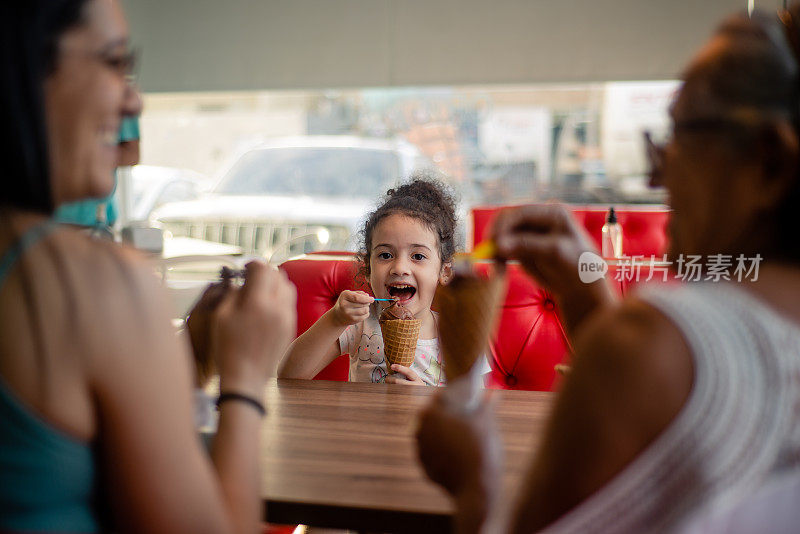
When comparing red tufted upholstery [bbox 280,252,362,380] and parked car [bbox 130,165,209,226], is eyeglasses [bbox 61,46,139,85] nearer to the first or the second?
red tufted upholstery [bbox 280,252,362,380]

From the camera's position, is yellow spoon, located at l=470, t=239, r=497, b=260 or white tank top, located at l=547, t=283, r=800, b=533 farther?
yellow spoon, located at l=470, t=239, r=497, b=260

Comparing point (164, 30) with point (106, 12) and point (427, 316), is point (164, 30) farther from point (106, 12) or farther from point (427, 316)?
point (106, 12)

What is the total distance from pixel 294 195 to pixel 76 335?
505cm

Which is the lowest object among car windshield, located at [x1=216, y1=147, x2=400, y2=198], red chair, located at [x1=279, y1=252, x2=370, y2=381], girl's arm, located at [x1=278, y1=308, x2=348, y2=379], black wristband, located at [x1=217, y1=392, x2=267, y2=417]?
girl's arm, located at [x1=278, y1=308, x2=348, y2=379]

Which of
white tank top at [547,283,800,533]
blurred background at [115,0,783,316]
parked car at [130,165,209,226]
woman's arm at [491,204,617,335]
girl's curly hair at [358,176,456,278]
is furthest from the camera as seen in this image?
parked car at [130,165,209,226]

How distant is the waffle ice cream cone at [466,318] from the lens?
1.00 meters

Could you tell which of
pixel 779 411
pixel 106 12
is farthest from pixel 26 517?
pixel 779 411

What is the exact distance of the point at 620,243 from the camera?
10.6 feet

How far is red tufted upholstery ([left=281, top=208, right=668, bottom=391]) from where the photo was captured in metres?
2.07

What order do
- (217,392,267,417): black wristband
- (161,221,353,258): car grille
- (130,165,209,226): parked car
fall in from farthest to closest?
1. (130,165,209,226): parked car
2. (161,221,353,258): car grille
3. (217,392,267,417): black wristband

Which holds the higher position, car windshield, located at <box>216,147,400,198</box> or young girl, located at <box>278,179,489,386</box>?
car windshield, located at <box>216,147,400,198</box>

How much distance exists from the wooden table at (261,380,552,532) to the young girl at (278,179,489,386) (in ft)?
0.86

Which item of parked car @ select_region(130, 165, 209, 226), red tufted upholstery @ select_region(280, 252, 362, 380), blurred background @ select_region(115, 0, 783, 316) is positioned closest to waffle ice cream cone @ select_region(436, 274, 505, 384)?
red tufted upholstery @ select_region(280, 252, 362, 380)

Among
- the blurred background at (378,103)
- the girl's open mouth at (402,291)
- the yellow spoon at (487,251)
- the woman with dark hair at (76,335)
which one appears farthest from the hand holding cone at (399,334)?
the blurred background at (378,103)
